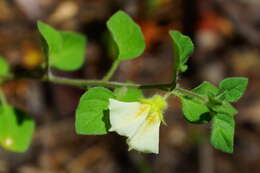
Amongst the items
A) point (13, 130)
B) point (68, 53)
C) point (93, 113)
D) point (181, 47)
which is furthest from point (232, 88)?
point (13, 130)

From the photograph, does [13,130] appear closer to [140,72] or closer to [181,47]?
[181,47]

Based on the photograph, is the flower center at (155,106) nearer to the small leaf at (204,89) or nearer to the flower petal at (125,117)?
the flower petal at (125,117)

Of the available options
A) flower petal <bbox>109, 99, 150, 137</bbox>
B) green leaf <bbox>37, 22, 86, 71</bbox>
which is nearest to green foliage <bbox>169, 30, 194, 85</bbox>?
flower petal <bbox>109, 99, 150, 137</bbox>

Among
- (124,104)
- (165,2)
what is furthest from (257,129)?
(124,104)

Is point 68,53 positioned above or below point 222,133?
above

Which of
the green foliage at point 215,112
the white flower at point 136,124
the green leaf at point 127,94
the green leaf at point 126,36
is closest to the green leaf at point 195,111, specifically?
the green foliage at point 215,112

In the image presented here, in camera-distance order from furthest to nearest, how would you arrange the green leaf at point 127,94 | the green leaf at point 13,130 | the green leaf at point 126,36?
the green leaf at point 13,130
the green leaf at point 126,36
the green leaf at point 127,94

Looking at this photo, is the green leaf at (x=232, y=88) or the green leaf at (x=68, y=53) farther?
the green leaf at (x=68, y=53)
